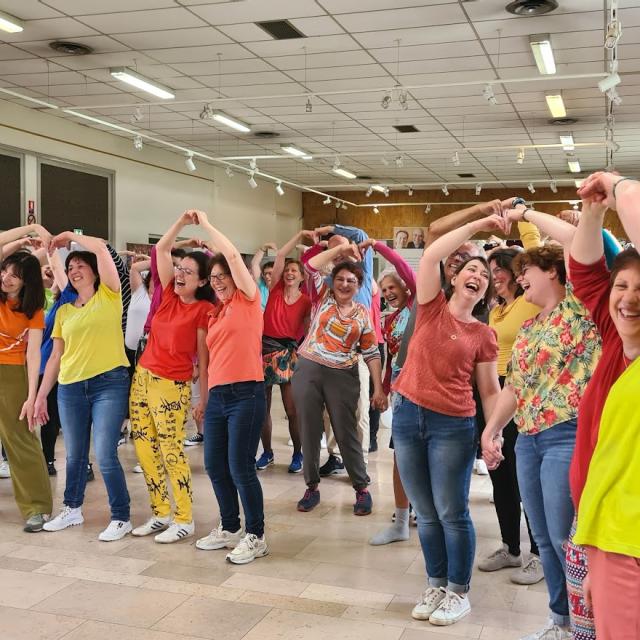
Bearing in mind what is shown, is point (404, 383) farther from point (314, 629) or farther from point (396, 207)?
point (396, 207)

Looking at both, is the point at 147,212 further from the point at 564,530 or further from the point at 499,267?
the point at 564,530

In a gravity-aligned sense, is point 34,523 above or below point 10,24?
below

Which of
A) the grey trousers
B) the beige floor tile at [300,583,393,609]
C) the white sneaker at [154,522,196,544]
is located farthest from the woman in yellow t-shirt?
the beige floor tile at [300,583,393,609]

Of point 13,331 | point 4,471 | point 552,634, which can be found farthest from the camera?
point 4,471

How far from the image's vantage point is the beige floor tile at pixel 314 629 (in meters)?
3.13

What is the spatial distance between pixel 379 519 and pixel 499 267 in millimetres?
1673

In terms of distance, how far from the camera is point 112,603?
11.3ft

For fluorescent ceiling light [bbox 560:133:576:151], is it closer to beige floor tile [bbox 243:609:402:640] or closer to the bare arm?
the bare arm

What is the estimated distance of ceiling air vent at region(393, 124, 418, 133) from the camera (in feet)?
40.9

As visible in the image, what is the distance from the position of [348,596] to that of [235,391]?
107cm

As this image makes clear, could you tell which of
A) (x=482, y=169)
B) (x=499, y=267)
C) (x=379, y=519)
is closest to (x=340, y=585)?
(x=379, y=519)

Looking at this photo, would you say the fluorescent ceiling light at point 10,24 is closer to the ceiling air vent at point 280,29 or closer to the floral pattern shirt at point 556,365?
the ceiling air vent at point 280,29

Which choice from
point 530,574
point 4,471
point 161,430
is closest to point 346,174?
point 4,471

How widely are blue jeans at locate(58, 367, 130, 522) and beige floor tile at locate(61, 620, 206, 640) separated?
3.93ft
